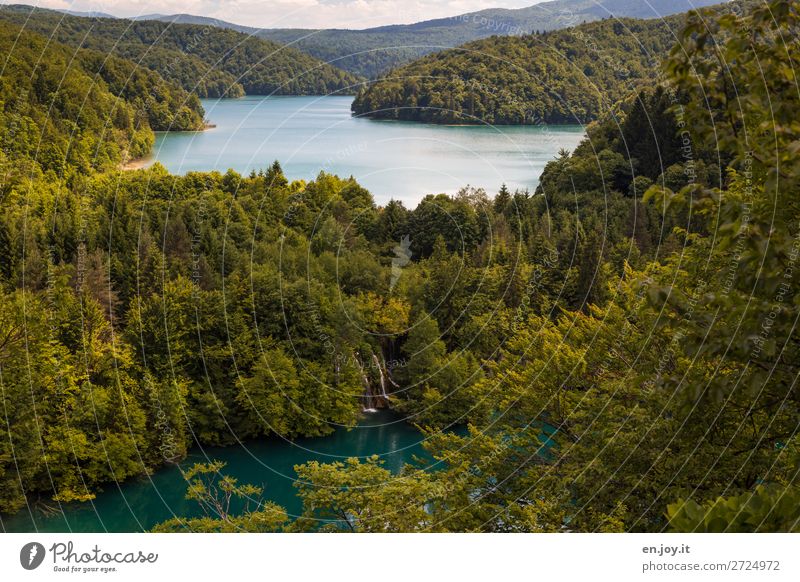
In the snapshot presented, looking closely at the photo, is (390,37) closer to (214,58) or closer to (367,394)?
(214,58)

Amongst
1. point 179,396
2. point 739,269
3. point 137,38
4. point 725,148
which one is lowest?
point 179,396

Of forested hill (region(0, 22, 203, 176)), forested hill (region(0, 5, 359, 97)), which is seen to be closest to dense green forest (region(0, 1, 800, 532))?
forested hill (region(0, 22, 203, 176))

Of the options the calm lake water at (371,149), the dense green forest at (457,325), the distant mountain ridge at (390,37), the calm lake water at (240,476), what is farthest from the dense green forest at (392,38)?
the calm lake water at (240,476)

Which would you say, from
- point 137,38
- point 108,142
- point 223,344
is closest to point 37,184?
point 108,142

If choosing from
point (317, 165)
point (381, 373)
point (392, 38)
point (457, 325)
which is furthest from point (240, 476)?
point (392, 38)
